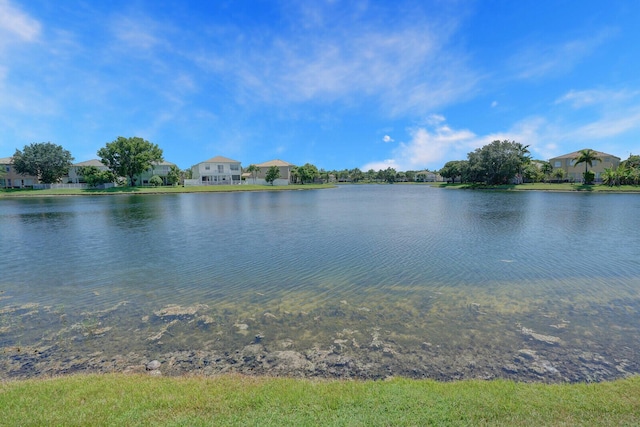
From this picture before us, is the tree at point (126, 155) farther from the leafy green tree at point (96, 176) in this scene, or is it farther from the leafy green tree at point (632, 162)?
the leafy green tree at point (632, 162)

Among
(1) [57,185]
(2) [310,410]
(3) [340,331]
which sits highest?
(1) [57,185]

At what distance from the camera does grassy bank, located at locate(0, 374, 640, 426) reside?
3.51 m

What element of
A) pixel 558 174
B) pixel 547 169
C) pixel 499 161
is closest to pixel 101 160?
pixel 499 161

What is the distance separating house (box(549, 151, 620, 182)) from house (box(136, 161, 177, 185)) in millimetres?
99390

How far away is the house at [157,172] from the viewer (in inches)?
3278

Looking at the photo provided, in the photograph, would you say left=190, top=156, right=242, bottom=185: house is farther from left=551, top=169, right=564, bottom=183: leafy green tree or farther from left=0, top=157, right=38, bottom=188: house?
left=551, top=169, right=564, bottom=183: leafy green tree

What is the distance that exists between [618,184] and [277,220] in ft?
241

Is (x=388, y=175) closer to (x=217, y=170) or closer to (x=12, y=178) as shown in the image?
(x=217, y=170)

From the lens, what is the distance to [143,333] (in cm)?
665

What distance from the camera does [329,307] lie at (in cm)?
793

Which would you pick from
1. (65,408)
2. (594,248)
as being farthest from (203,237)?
(594,248)

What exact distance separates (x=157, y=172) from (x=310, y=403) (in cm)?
9235

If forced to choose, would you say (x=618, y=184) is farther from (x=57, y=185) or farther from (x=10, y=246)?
(x=57, y=185)

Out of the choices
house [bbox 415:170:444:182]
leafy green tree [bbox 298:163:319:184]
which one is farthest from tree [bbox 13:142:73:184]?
house [bbox 415:170:444:182]
